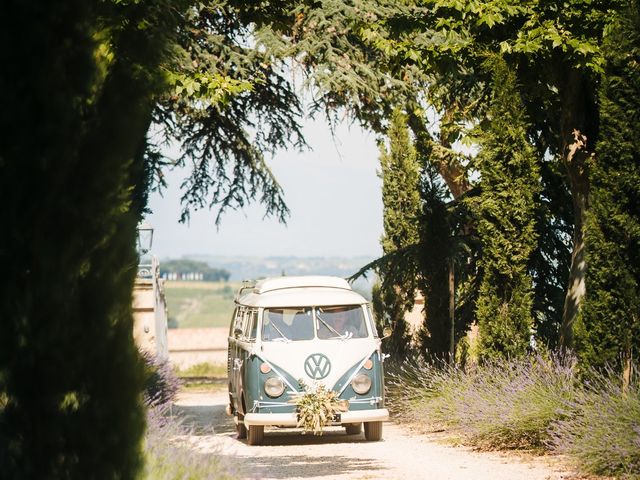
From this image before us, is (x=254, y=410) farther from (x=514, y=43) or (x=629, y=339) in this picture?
(x=514, y=43)

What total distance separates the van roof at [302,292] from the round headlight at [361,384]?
4.04 ft


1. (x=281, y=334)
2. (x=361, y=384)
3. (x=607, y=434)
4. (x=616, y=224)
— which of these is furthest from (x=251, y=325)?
(x=607, y=434)

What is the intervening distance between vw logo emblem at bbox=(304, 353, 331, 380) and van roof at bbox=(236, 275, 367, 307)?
916mm

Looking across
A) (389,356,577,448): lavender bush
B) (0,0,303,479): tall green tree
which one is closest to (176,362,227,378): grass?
(389,356,577,448): lavender bush

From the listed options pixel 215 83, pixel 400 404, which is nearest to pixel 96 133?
pixel 215 83

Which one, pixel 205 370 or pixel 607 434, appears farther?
pixel 205 370

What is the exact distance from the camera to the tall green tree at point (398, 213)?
82.0 feet

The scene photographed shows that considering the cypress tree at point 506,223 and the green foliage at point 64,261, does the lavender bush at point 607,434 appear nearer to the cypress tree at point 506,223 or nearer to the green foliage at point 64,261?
the cypress tree at point 506,223

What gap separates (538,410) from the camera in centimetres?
1348

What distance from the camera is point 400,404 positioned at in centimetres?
1947

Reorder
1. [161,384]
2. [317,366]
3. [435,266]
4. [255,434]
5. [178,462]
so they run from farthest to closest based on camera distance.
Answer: [435,266]
[161,384]
[255,434]
[317,366]
[178,462]

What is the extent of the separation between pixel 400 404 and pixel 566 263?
6269 mm

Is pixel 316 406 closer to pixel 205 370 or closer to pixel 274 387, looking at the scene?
pixel 274 387

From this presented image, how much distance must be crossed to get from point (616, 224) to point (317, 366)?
4807mm
